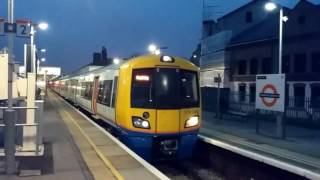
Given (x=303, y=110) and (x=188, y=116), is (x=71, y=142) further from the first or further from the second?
(x=303, y=110)

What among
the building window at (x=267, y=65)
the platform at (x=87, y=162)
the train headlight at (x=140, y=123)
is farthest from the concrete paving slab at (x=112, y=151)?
the building window at (x=267, y=65)

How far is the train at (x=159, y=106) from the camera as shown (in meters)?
13.8

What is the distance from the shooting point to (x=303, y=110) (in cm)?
2838

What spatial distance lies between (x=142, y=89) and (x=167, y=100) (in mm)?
744

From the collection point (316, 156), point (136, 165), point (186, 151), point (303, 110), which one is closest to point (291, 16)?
point (303, 110)

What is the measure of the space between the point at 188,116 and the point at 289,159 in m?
2.96

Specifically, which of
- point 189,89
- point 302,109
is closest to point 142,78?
point 189,89

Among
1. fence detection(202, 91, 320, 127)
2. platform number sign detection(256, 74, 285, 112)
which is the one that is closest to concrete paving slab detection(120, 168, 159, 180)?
platform number sign detection(256, 74, 285, 112)

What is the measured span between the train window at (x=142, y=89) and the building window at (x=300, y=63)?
25.6 metres

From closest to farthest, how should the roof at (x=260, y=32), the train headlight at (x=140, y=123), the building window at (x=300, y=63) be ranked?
the train headlight at (x=140, y=123)
the building window at (x=300, y=63)
the roof at (x=260, y=32)

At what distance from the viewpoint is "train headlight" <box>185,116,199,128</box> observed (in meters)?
14.2

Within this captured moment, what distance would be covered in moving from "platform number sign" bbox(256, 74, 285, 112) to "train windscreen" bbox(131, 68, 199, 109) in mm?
8159

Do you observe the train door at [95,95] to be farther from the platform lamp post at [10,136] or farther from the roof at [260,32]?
the roof at [260,32]

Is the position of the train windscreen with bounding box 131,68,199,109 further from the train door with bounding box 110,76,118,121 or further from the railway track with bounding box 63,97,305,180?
the railway track with bounding box 63,97,305,180
